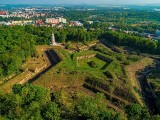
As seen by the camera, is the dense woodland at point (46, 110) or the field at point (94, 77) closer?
the dense woodland at point (46, 110)

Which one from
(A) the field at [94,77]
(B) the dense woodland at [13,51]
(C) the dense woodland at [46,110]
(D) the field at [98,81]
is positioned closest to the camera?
(C) the dense woodland at [46,110]

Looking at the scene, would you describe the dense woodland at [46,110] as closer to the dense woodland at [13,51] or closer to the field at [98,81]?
the field at [98,81]

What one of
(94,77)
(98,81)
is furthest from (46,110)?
(94,77)

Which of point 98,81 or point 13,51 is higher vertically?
point 13,51

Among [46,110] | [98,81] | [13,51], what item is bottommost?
[98,81]

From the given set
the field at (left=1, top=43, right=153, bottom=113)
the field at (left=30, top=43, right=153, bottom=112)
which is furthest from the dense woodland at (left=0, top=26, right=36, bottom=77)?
the field at (left=30, top=43, right=153, bottom=112)

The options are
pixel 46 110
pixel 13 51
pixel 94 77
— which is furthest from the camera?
pixel 13 51

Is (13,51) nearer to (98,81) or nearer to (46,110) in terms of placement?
(98,81)

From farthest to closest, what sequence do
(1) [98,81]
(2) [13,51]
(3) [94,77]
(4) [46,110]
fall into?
(2) [13,51] < (3) [94,77] < (1) [98,81] < (4) [46,110]

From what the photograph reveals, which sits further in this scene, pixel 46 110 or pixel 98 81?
pixel 98 81

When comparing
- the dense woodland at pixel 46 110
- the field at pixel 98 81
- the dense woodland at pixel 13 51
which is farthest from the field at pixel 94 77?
the dense woodland at pixel 46 110

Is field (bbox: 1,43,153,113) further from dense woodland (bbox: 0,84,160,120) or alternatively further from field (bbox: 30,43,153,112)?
dense woodland (bbox: 0,84,160,120)

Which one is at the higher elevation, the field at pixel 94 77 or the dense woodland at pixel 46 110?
the dense woodland at pixel 46 110

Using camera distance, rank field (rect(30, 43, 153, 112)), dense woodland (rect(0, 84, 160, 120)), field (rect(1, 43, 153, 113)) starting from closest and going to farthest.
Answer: dense woodland (rect(0, 84, 160, 120)) < field (rect(30, 43, 153, 112)) < field (rect(1, 43, 153, 113))
